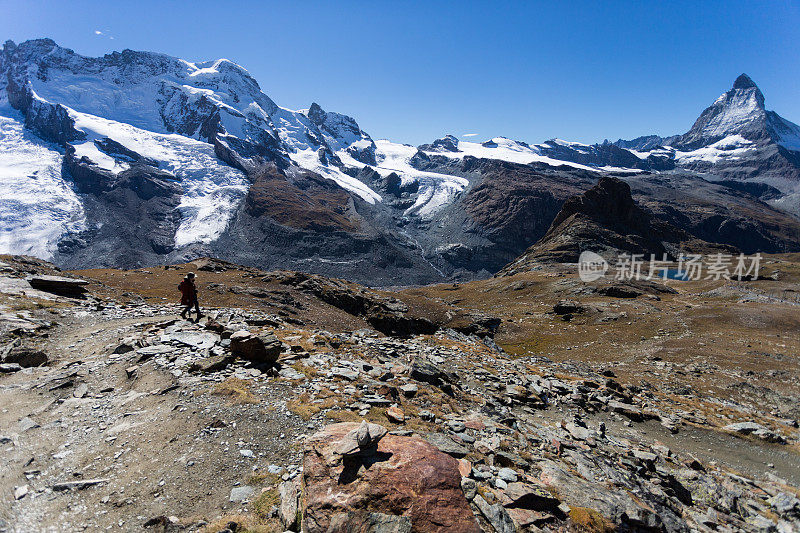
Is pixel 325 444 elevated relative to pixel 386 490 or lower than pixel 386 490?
lower

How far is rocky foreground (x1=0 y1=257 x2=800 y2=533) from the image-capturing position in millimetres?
7516

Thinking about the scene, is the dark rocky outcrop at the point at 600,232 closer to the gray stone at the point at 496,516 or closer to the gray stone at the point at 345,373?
the gray stone at the point at 345,373

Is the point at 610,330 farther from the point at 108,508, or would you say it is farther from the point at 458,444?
the point at 108,508

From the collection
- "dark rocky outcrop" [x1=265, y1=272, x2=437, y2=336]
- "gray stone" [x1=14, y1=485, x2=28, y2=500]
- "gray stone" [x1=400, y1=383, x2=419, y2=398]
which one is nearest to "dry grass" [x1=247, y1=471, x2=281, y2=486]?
"gray stone" [x1=14, y1=485, x2=28, y2=500]

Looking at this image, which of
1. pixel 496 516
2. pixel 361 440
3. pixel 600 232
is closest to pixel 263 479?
pixel 361 440

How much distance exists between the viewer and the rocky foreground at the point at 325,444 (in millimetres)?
7516

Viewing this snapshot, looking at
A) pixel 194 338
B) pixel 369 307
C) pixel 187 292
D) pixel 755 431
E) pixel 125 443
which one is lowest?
pixel 369 307

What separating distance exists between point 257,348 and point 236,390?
2.78m

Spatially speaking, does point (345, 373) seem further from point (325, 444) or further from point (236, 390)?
point (325, 444)

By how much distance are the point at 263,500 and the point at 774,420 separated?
114 ft

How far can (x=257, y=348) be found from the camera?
15.2m

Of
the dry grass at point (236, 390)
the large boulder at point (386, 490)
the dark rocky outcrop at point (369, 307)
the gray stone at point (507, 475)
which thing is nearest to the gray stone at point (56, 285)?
the dark rocky outcrop at point (369, 307)

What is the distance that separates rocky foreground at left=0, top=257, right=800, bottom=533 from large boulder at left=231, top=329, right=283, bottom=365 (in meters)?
0.06

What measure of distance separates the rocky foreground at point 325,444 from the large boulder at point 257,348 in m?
0.06
